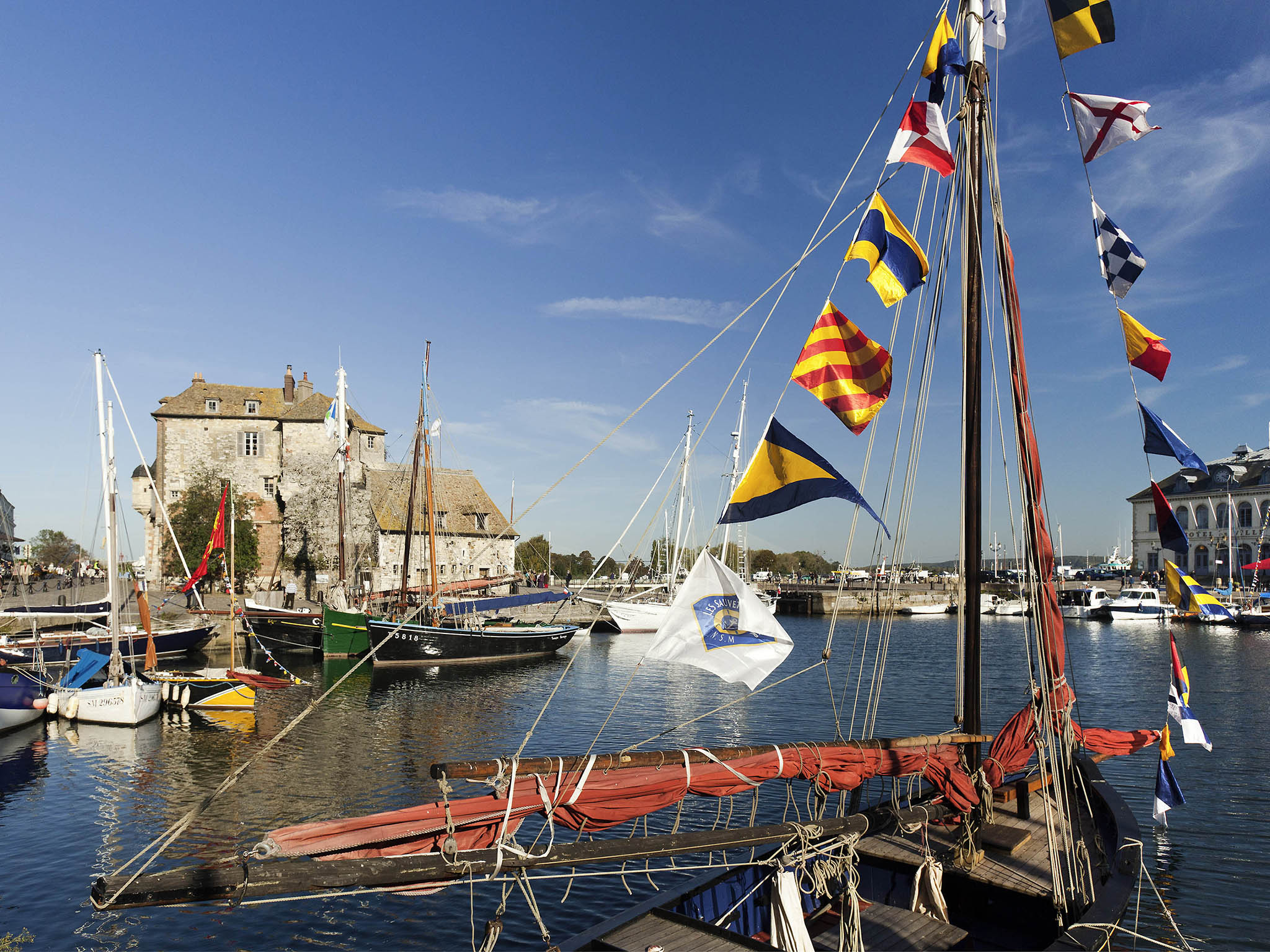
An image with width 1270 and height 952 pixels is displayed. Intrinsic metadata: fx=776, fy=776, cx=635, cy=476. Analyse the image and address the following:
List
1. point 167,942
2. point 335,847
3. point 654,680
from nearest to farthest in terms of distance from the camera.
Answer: point 335,847 → point 167,942 → point 654,680

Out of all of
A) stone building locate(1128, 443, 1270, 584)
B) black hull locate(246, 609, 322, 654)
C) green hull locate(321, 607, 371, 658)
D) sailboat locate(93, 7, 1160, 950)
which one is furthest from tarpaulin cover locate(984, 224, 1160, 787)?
stone building locate(1128, 443, 1270, 584)

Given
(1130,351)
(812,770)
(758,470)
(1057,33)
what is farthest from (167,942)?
(1057,33)

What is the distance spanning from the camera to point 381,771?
63.8 feet

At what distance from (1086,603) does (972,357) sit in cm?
7263

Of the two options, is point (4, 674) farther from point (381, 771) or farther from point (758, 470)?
point (758, 470)

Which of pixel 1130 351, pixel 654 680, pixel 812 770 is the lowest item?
pixel 654 680

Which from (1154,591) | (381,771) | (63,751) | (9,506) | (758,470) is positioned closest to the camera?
(758,470)

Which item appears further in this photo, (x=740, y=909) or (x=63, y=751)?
(x=63, y=751)

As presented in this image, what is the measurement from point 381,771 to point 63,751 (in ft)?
31.9

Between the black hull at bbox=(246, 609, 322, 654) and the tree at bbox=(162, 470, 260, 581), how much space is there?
13.3 m

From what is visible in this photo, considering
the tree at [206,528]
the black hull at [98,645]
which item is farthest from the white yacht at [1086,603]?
the tree at [206,528]

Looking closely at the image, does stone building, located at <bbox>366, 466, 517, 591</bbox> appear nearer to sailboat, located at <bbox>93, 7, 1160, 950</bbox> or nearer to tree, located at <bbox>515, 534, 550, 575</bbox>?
tree, located at <bbox>515, 534, 550, 575</bbox>

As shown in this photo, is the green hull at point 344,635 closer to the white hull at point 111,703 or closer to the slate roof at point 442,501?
the white hull at point 111,703

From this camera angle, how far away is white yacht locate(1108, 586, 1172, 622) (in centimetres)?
6544
